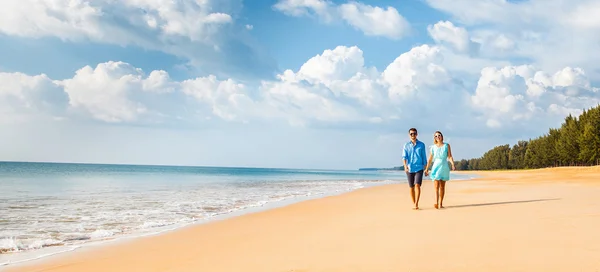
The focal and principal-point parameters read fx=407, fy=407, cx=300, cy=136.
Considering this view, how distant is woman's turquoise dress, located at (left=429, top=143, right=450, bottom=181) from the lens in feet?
36.6

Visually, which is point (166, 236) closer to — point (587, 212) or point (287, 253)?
point (287, 253)

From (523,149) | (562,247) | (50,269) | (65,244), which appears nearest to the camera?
(562,247)

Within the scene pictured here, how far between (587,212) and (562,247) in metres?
4.46

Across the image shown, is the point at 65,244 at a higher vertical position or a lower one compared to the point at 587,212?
lower

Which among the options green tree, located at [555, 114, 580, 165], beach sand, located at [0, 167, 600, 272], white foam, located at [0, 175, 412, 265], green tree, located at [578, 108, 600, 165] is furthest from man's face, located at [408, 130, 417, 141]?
green tree, located at [555, 114, 580, 165]

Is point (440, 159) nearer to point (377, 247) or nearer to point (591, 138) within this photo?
point (377, 247)

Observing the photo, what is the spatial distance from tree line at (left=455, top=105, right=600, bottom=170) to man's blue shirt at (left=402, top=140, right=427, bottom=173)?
69.9m

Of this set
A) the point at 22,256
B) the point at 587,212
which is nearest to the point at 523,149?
the point at 587,212

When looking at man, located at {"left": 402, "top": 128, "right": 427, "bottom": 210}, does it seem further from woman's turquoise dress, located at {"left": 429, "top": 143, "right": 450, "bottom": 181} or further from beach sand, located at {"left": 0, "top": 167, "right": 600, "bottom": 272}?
beach sand, located at {"left": 0, "top": 167, "right": 600, "bottom": 272}

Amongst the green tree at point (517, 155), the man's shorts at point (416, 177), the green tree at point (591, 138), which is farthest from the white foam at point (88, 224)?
the green tree at point (517, 155)

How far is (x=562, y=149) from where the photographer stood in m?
78.4

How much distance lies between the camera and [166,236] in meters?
8.66

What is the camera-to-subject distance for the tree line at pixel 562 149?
67125 millimetres

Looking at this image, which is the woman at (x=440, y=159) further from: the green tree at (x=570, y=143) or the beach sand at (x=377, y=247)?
the green tree at (x=570, y=143)
